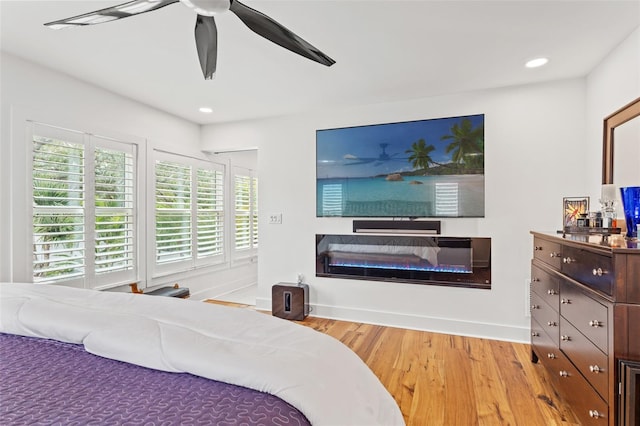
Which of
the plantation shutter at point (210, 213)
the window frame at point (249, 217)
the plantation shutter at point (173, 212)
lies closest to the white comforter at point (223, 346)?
the plantation shutter at point (173, 212)

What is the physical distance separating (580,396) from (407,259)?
1798mm

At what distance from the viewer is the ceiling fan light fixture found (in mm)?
1296

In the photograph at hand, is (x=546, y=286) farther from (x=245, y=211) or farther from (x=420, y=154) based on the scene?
(x=245, y=211)

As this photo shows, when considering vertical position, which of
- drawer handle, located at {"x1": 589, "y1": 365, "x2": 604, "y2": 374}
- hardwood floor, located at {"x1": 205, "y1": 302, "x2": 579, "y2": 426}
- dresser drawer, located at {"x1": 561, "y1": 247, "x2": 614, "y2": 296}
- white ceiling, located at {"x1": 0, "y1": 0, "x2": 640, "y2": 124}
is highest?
white ceiling, located at {"x1": 0, "y1": 0, "x2": 640, "y2": 124}

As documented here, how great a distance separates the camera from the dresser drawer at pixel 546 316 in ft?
6.50

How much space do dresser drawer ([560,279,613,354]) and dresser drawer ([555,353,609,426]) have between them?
25cm

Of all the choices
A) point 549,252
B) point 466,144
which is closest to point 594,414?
point 549,252

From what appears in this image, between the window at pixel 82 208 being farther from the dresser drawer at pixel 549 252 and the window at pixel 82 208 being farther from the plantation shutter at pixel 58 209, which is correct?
the dresser drawer at pixel 549 252

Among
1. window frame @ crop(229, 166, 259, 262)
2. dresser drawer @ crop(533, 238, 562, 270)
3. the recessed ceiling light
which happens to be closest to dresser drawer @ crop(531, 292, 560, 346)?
dresser drawer @ crop(533, 238, 562, 270)

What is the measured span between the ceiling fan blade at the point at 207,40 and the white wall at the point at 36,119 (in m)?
1.75

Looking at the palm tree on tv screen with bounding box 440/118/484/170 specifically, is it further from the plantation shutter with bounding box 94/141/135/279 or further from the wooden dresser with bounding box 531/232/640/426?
the plantation shutter with bounding box 94/141/135/279

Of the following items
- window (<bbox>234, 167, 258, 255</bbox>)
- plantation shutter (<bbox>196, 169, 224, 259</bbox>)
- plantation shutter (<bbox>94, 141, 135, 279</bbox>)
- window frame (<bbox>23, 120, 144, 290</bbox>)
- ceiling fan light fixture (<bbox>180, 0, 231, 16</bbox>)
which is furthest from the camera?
window (<bbox>234, 167, 258, 255</bbox>)

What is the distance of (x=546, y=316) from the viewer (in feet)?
7.09

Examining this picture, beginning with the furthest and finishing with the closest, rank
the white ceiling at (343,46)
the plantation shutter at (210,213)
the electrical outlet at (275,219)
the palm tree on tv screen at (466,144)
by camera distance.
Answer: the plantation shutter at (210,213)
the electrical outlet at (275,219)
the palm tree on tv screen at (466,144)
the white ceiling at (343,46)
